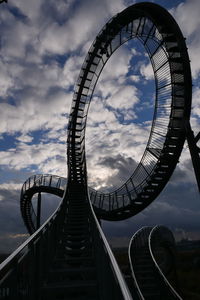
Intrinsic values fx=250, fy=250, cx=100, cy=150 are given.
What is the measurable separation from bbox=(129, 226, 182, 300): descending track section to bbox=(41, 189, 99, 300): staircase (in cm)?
469

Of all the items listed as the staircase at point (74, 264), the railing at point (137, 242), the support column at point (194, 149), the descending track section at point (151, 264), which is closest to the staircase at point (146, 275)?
the descending track section at point (151, 264)

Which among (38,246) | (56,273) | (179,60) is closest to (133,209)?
(179,60)

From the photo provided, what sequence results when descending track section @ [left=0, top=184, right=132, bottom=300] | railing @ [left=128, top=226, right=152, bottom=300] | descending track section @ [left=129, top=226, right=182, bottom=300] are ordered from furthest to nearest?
1. railing @ [left=128, top=226, right=152, bottom=300]
2. descending track section @ [left=129, top=226, right=182, bottom=300]
3. descending track section @ [left=0, top=184, right=132, bottom=300]

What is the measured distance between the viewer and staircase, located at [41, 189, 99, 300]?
4.50m

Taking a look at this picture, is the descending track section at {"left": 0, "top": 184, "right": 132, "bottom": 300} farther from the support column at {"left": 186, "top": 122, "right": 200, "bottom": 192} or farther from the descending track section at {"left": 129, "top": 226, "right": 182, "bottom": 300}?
the descending track section at {"left": 129, "top": 226, "right": 182, "bottom": 300}

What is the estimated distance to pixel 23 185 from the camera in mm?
28016

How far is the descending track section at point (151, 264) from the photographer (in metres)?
13.0

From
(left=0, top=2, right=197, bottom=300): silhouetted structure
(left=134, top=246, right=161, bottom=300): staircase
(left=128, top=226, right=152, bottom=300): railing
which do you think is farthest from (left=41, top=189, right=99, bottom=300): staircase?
(left=128, top=226, right=152, bottom=300): railing

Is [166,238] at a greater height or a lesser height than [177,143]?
lesser

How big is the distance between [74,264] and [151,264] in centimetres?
1151

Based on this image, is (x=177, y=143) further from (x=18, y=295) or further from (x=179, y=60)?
(x=18, y=295)

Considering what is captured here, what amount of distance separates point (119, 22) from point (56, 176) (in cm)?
1567

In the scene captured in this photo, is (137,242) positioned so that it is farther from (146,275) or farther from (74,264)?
(74,264)

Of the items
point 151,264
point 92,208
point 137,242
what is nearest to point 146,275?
point 151,264
